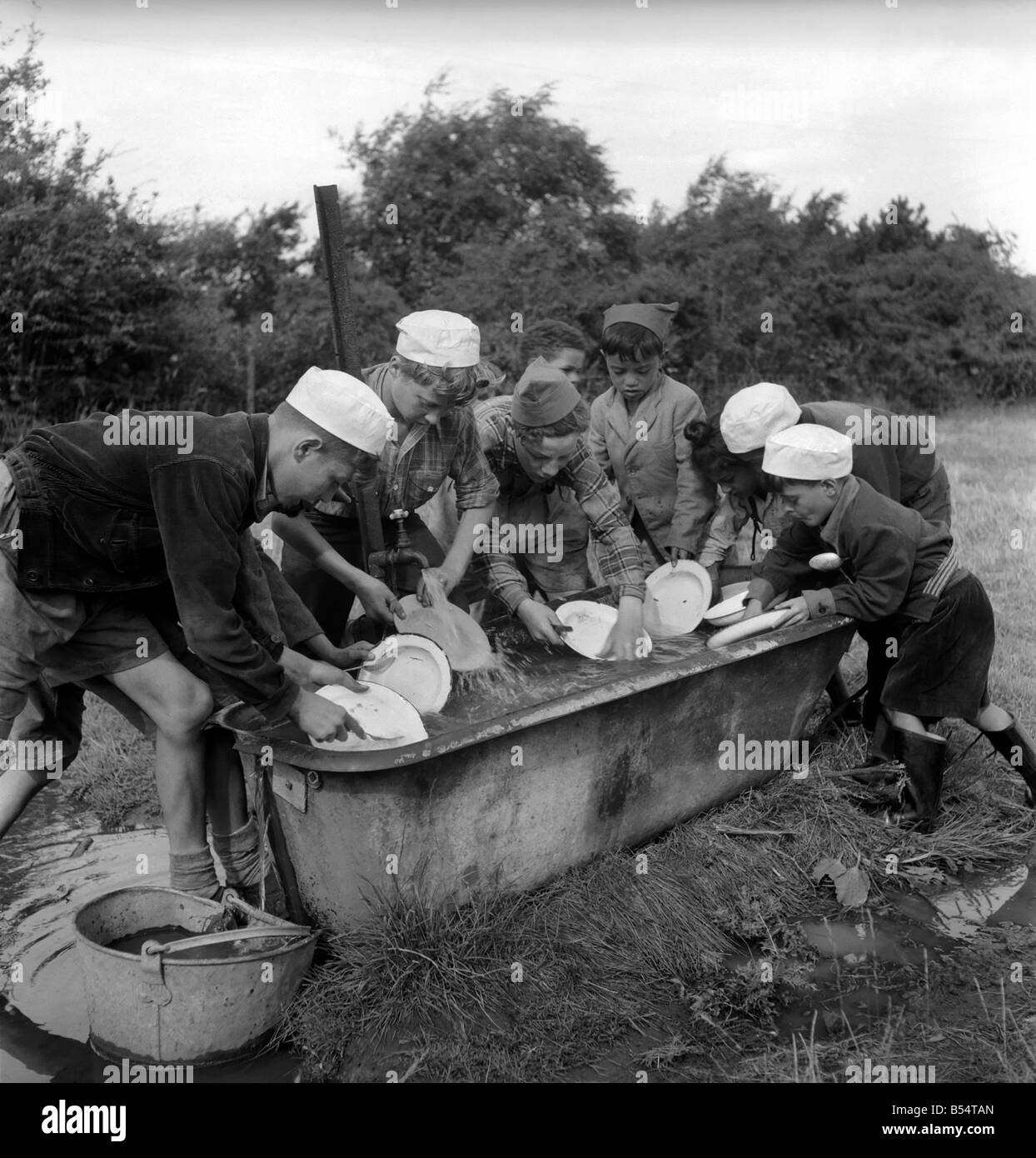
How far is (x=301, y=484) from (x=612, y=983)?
1.68m

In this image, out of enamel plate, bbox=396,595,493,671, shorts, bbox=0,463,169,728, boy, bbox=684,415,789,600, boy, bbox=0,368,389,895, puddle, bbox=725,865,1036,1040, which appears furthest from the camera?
boy, bbox=684,415,789,600

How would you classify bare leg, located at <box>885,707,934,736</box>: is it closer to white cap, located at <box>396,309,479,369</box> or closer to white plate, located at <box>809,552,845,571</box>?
white plate, located at <box>809,552,845,571</box>

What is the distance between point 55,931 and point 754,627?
258 cm

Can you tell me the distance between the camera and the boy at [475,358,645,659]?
4.04 meters

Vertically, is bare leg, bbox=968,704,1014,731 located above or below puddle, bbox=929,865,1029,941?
above

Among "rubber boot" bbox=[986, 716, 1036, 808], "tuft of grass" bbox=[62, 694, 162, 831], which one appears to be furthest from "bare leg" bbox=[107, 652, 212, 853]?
"rubber boot" bbox=[986, 716, 1036, 808]

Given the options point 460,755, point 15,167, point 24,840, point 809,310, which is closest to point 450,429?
point 460,755

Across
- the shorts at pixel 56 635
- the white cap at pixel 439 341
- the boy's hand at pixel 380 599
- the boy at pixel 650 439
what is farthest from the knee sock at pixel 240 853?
the boy at pixel 650 439

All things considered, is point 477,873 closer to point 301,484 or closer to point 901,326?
Answer: point 301,484

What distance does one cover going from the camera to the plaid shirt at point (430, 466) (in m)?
4.05

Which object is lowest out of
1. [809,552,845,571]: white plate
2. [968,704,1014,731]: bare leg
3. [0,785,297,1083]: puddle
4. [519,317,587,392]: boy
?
[0,785,297,1083]: puddle

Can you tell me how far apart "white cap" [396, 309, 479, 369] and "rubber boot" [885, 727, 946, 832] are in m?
2.18

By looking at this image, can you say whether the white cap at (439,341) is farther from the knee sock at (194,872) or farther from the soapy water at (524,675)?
the knee sock at (194,872)

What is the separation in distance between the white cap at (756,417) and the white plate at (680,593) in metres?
0.62
